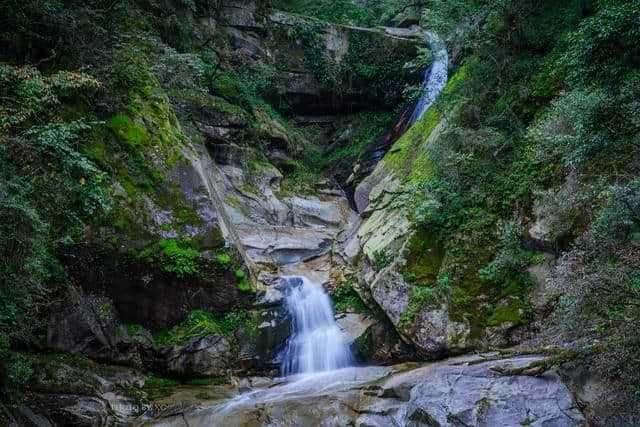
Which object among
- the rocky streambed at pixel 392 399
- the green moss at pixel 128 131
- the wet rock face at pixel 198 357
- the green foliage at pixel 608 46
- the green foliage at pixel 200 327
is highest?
the green moss at pixel 128 131

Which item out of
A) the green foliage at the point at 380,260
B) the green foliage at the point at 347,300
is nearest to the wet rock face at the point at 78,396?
the green foliage at the point at 347,300

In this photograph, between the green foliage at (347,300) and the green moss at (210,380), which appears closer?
the green moss at (210,380)

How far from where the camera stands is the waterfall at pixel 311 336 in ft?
30.2

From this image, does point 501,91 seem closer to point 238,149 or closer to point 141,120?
point 141,120

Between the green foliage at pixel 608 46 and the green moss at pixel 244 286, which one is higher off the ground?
the green foliage at pixel 608 46

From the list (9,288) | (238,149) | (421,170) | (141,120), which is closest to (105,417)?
(9,288)

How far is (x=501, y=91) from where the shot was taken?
9953mm

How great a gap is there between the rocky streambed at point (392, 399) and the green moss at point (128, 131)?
5.79 metres

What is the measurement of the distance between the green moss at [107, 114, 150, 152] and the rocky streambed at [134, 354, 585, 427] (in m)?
5.79

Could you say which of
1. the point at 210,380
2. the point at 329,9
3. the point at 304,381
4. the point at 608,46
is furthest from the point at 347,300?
the point at 329,9

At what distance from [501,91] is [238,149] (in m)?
11.2

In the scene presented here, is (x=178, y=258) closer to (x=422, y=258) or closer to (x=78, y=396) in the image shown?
(x=78, y=396)

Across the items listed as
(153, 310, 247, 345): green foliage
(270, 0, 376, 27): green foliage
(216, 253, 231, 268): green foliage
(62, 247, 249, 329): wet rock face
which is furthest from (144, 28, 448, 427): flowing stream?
(270, 0, 376, 27): green foliage

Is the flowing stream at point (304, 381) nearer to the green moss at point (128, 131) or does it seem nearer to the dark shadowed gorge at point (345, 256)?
the dark shadowed gorge at point (345, 256)
